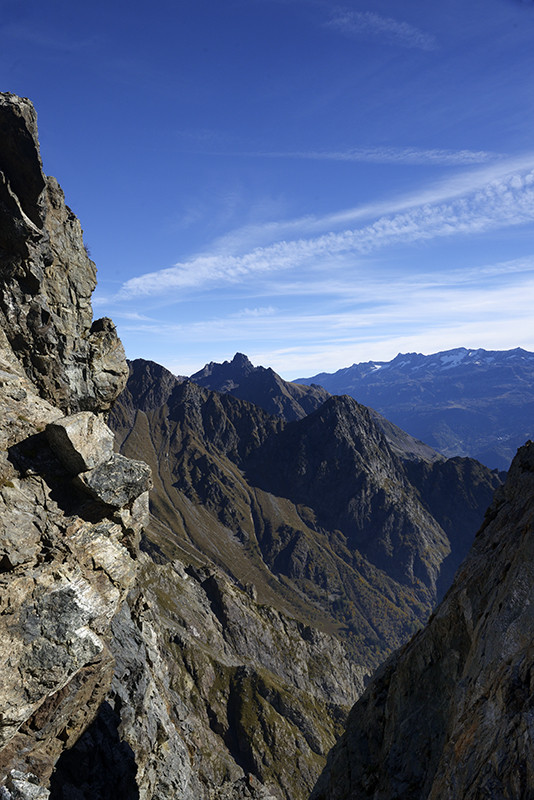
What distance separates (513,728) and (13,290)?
4144 centimetres

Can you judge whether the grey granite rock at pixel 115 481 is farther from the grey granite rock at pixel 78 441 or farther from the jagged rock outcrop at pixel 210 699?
the jagged rock outcrop at pixel 210 699

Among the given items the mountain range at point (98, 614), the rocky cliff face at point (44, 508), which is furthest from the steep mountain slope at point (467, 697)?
the rocky cliff face at point (44, 508)

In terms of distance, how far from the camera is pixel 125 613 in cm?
4959

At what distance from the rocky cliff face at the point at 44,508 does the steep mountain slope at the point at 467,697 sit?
20.3 m

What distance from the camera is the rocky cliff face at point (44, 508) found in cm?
2642

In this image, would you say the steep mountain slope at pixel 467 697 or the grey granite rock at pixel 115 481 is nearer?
the steep mountain slope at pixel 467 697

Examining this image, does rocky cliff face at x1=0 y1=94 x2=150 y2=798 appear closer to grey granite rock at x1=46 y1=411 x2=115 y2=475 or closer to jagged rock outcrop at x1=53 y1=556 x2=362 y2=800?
grey granite rock at x1=46 y1=411 x2=115 y2=475

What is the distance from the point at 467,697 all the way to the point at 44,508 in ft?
88.1

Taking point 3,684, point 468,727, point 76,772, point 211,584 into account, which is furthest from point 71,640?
point 211,584

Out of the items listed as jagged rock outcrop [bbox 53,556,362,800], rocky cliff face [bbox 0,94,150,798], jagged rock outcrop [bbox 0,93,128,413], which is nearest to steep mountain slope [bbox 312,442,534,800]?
rocky cliff face [bbox 0,94,150,798]

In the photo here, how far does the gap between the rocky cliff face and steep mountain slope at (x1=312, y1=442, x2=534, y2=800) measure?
20254 millimetres

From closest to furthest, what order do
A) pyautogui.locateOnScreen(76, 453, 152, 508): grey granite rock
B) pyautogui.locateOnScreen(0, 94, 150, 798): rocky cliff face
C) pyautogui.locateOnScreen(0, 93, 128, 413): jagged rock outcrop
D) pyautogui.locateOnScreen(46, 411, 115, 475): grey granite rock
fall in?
pyautogui.locateOnScreen(0, 94, 150, 798): rocky cliff face < pyautogui.locateOnScreen(46, 411, 115, 475): grey granite rock < pyautogui.locateOnScreen(76, 453, 152, 508): grey granite rock < pyautogui.locateOnScreen(0, 93, 128, 413): jagged rock outcrop

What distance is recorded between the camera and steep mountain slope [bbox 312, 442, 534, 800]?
46.0 feet

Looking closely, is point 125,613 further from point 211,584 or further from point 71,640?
point 211,584
